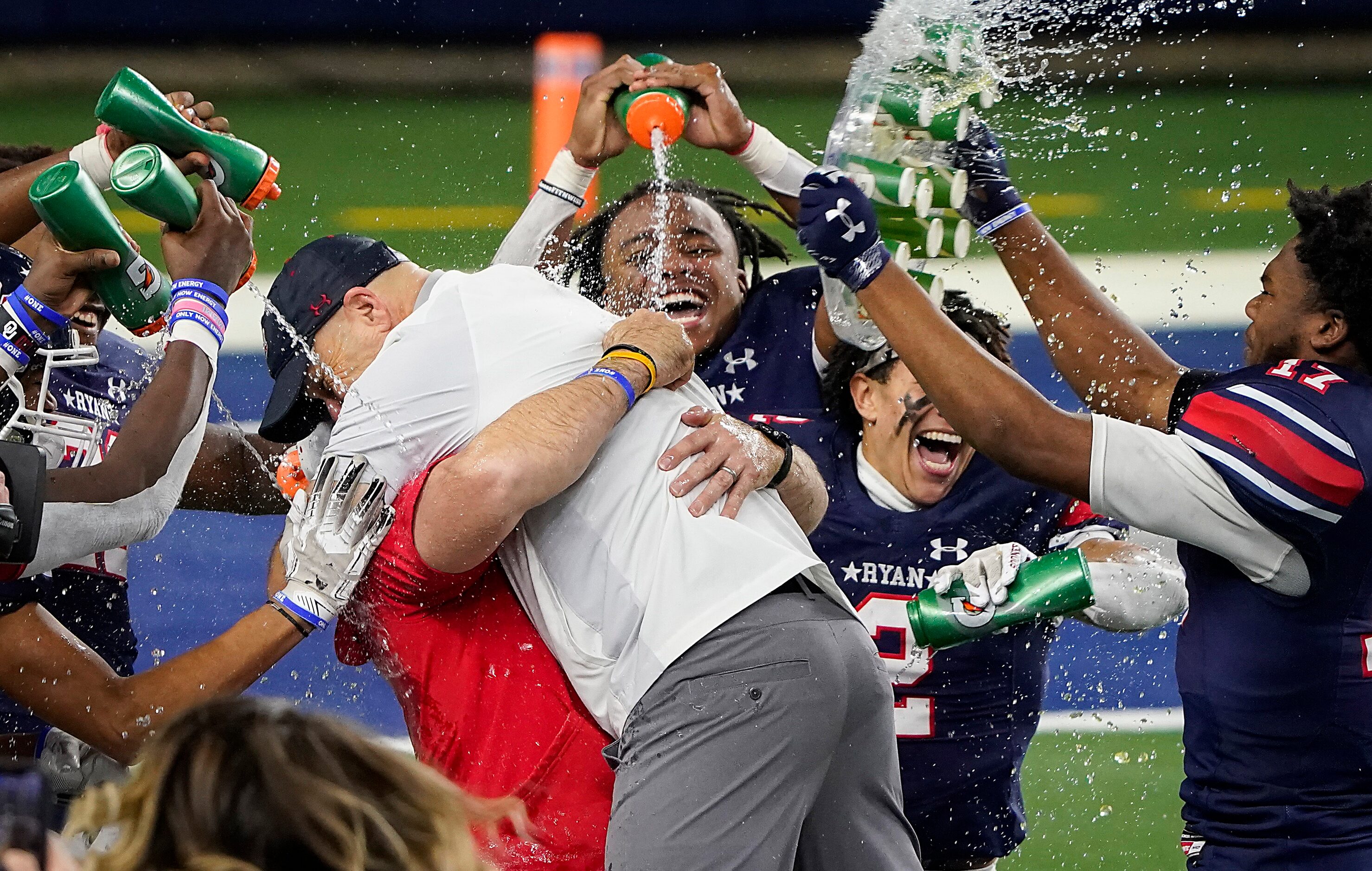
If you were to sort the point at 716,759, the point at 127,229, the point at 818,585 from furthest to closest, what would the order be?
the point at 127,229, the point at 818,585, the point at 716,759

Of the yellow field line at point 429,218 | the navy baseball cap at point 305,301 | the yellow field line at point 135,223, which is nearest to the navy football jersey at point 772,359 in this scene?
the navy baseball cap at point 305,301

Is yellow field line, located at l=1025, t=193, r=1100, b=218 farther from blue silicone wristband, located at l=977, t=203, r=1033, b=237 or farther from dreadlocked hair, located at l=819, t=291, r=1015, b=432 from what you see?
blue silicone wristband, located at l=977, t=203, r=1033, b=237

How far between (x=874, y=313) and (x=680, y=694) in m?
0.88

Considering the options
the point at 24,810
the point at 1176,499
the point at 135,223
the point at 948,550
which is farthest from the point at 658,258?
the point at 135,223

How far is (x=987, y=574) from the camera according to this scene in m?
3.17

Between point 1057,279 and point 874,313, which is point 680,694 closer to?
point 874,313

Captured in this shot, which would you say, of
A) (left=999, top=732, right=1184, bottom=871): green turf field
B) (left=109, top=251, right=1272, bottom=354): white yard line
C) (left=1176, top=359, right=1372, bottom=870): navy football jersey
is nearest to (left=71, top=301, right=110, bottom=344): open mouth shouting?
(left=1176, top=359, right=1372, bottom=870): navy football jersey

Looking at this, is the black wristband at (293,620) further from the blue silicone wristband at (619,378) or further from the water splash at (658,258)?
the water splash at (658,258)

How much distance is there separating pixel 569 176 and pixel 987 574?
5.35 ft

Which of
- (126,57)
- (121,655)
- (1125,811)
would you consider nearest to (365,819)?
(121,655)

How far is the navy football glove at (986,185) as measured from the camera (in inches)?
134

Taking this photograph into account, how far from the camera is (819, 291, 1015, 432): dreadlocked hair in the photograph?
144 inches

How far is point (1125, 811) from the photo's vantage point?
14.6 ft

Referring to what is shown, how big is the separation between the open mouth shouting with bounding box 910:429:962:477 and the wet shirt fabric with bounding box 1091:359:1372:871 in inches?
30.9
